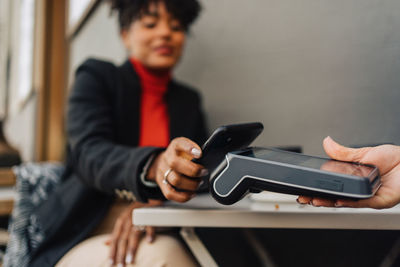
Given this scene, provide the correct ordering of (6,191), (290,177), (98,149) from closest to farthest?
(290,177) < (98,149) < (6,191)

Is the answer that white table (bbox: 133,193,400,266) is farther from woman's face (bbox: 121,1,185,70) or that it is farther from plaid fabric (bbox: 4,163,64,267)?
woman's face (bbox: 121,1,185,70)

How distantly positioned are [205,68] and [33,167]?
0.67m

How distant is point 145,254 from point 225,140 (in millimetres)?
266

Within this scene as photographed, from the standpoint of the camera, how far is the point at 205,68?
123 centimetres

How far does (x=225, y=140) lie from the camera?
446mm

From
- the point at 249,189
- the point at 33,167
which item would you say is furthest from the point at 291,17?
the point at 33,167

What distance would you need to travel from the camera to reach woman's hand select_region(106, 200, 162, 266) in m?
0.57

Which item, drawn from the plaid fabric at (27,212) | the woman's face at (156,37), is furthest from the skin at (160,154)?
the plaid fabric at (27,212)

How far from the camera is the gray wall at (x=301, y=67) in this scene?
0.59 metres

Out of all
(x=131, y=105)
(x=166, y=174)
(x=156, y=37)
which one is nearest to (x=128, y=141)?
(x=131, y=105)

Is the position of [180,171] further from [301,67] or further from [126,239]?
[301,67]

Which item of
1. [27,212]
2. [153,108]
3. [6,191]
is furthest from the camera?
[6,191]

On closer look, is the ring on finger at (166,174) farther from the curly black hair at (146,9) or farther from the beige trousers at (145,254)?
the curly black hair at (146,9)

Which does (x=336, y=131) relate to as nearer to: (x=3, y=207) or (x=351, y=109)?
(x=351, y=109)
